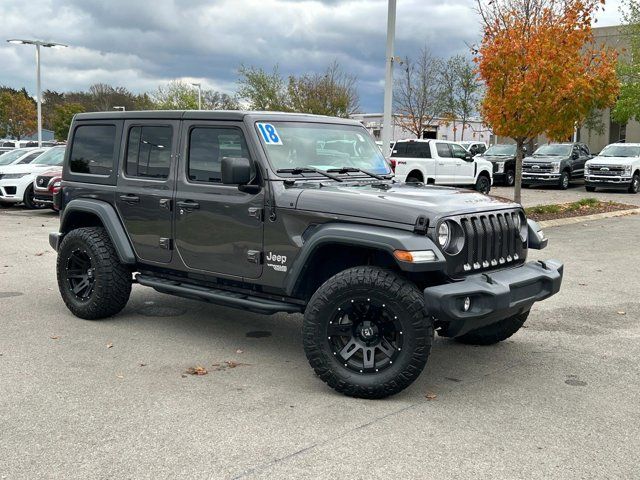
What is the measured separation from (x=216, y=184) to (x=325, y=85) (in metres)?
36.9

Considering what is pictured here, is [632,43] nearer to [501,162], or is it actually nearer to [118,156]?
[501,162]

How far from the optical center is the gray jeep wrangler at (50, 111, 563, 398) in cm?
446

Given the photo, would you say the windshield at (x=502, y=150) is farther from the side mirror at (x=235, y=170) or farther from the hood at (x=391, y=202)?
the side mirror at (x=235, y=170)

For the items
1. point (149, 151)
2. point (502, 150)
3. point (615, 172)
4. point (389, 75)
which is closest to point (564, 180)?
point (615, 172)

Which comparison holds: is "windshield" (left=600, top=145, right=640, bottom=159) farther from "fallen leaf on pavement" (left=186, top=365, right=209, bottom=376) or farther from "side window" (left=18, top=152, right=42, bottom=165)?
"fallen leaf on pavement" (left=186, top=365, right=209, bottom=376)

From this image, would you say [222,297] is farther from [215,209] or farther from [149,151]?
[149,151]

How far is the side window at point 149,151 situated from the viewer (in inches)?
233

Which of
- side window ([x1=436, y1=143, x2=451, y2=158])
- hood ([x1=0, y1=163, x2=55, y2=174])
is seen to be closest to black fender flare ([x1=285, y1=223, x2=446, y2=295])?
hood ([x1=0, y1=163, x2=55, y2=174])

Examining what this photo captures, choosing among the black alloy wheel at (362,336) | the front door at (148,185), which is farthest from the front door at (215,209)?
the black alloy wheel at (362,336)

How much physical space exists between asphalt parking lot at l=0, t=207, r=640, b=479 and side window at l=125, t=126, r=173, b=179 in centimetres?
141

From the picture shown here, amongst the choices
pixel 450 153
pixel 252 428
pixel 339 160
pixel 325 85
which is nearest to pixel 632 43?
pixel 325 85

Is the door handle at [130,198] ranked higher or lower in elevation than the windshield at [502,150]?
lower

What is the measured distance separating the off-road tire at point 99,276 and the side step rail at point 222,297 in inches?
10.0

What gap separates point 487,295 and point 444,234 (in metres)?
0.47
